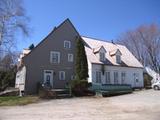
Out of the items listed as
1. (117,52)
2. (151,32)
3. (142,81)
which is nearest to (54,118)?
(117,52)

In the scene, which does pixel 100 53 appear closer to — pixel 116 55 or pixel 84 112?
pixel 116 55

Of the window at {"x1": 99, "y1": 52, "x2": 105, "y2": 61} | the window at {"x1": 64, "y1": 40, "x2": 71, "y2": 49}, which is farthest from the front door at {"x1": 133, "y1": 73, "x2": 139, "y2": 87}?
the window at {"x1": 64, "y1": 40, "x2": 71, "y2": 49}

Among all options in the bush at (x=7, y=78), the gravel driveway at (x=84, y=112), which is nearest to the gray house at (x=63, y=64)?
the bush at (x=7, y=78)

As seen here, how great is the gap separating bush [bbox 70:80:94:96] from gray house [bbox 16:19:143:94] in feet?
12.9

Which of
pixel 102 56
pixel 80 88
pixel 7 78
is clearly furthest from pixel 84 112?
pixel 7 78

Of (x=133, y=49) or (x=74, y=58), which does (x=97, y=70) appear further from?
(x=133, y=49)

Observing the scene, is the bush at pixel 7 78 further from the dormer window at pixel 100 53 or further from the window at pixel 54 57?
the dormer window at pixel 100 53

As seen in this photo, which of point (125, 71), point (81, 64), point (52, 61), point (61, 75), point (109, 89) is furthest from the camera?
point (125, 71)

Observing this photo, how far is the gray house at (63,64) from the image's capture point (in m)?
28.0

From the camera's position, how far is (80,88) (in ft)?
86.9

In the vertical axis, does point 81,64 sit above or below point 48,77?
above

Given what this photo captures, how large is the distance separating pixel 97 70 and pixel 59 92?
824 cm

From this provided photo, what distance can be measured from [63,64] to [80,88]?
5356 millimetres

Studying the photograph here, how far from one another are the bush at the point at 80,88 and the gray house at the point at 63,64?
3.93 metres
